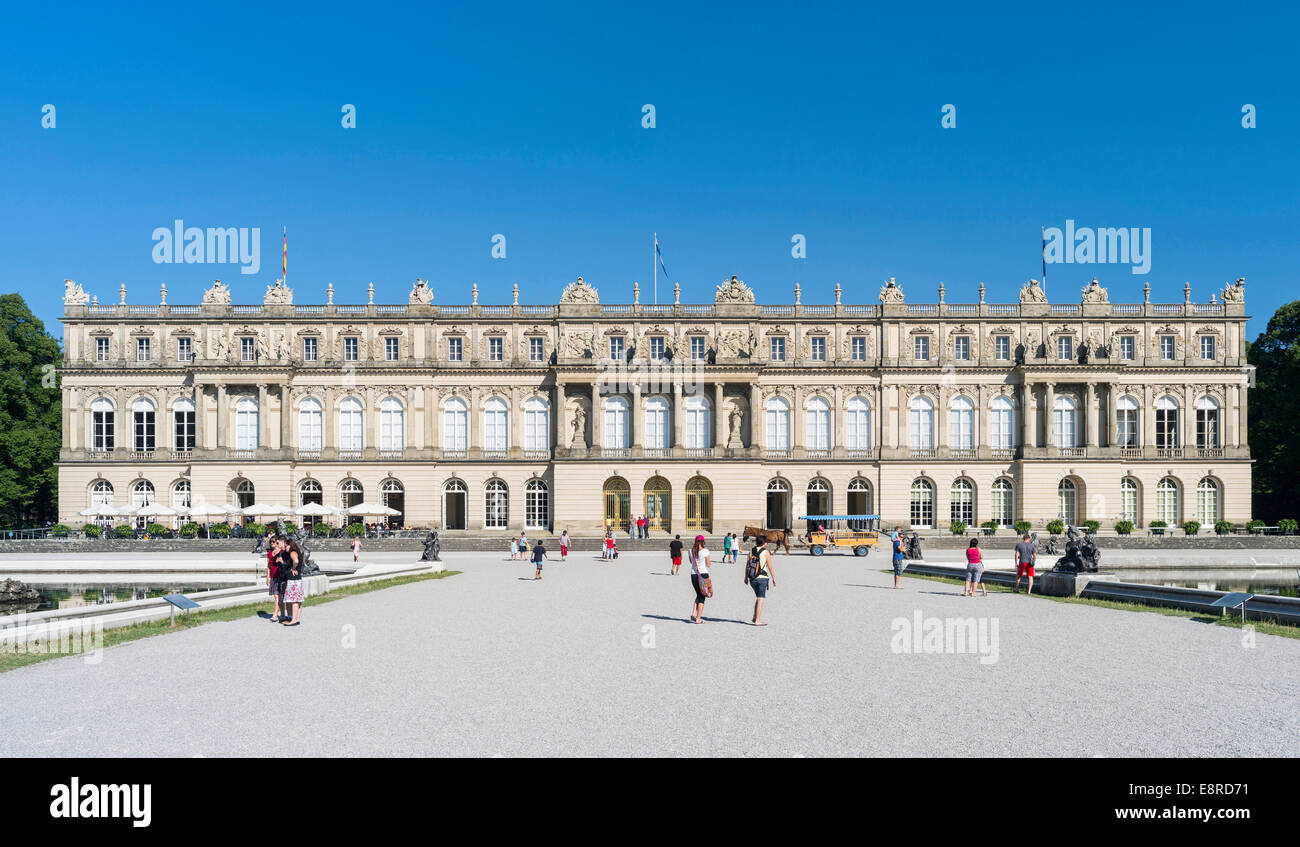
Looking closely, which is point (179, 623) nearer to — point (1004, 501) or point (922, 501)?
point (922, 501)

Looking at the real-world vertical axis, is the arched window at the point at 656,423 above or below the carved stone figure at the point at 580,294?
below

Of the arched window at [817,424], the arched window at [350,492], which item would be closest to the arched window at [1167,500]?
the arched window at [817,424]

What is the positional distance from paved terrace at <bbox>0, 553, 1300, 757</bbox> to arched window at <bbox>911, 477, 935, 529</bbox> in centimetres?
4208

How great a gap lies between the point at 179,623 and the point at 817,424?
48661 mm

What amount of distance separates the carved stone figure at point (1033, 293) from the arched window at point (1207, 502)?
16910 mm

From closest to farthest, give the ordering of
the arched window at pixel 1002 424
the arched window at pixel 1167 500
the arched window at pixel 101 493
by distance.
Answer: the arched window at pixel 101 493, the arched window at pixel 1167 500, the arched window at pixel 1002 424

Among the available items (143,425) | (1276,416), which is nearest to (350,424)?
(143,425)

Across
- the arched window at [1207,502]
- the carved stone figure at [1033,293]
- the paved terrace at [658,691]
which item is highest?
the carved stone figure at [1033,293]

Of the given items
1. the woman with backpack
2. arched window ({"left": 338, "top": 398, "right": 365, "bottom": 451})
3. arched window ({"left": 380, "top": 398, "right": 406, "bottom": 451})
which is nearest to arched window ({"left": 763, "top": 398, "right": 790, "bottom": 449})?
arched window ({"left": 380, "top": 398, "right": 406, "bottom": 451})

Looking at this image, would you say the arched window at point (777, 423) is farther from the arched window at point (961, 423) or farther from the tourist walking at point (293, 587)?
the tourist walking at point (293, 587)

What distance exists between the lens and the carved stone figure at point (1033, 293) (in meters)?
61.3

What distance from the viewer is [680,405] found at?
60250mm

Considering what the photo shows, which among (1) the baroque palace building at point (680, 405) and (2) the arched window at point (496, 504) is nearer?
(1) the baroque palace building at point (680, 405)
